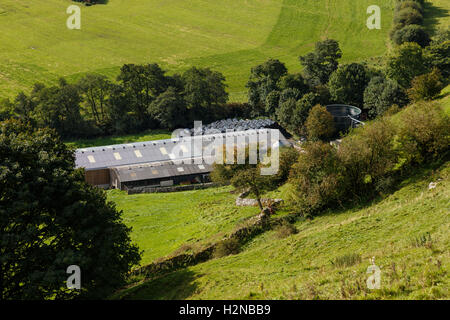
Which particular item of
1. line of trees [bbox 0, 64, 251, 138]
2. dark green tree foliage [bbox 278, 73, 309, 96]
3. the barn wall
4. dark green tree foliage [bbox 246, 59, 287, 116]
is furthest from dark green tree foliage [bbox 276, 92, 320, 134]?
the barn wall

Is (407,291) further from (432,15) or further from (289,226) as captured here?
(432,15)

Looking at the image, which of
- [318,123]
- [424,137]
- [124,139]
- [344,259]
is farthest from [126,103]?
[344,259]

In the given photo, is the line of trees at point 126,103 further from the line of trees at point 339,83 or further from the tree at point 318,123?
the tree at point 318,123

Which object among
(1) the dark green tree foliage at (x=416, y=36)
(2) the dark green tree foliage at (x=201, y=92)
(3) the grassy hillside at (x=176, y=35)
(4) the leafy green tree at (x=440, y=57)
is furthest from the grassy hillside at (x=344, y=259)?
(1) the dark green tree foliage at (x=416, y=36)

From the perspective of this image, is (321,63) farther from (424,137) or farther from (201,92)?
(424,137)

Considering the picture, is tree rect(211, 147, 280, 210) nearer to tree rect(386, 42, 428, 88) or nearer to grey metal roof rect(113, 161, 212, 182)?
grey metal roof rect(113, 161, 212, 182)
